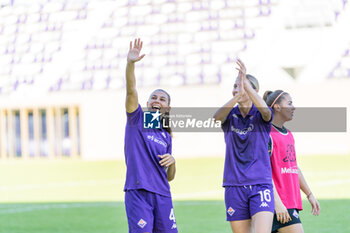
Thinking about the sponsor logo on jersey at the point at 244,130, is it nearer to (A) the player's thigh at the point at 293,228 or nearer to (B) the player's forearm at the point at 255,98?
(B) the player's forearm at the point at 255,98

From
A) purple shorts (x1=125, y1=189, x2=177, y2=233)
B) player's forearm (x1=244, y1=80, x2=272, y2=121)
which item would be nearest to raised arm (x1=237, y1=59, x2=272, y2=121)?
player's forearm (x1=244, y1=80, x2=272, y2=121)

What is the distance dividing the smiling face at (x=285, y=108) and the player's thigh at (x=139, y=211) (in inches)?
60.3

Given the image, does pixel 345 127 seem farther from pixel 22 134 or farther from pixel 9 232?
pixel 9 232

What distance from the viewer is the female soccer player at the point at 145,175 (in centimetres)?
557

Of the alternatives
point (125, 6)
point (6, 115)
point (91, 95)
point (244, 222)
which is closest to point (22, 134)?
point (6, 115)

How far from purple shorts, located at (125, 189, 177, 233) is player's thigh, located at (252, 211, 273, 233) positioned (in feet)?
2.26

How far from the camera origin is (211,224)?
11008 millimetres

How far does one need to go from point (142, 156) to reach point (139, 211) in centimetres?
46

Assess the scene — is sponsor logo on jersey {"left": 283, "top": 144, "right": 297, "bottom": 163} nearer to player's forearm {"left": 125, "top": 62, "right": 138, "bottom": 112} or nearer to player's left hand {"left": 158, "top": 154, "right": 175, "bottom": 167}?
player's left hand {"left": 158, "top": 154, "right": 175, "bottom": 167}

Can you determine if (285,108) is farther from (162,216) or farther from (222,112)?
(162,216)

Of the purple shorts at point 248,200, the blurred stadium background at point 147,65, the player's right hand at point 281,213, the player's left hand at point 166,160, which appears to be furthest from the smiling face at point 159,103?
the blurred stadium background at point 147,65

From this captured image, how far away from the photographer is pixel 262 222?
5.64 m

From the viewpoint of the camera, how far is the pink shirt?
6.09 meters

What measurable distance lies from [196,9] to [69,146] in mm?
12528
